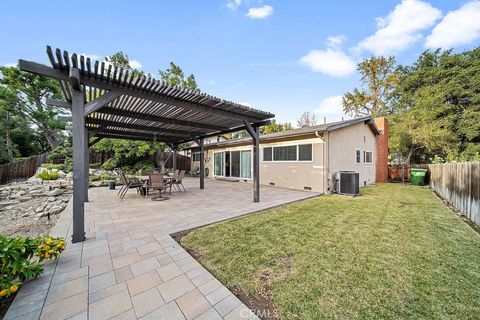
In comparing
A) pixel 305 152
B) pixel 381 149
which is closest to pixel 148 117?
pixel 305 152

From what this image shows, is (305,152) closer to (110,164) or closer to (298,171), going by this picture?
(298,171)

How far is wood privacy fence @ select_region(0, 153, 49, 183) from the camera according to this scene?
41.5ft

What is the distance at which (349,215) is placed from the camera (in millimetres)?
4805

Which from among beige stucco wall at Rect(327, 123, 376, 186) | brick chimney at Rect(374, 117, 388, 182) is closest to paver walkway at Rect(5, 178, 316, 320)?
beige stucco wall at Rect(327, 123, 376, 186)

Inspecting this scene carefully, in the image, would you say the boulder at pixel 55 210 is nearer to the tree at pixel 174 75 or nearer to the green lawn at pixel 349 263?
A: the green lawn at pixel 349 263

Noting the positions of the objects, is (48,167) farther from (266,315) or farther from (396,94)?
(396,94)

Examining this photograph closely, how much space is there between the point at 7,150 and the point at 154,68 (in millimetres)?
15131

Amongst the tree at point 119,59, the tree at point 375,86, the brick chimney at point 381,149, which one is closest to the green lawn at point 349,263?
the brick chimney at point 381,149

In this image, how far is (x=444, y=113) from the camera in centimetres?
1638

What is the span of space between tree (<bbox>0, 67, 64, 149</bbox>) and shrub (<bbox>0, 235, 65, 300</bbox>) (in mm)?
20495

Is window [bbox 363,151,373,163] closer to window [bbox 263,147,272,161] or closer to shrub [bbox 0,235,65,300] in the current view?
window [bbox 263,147,272,161]

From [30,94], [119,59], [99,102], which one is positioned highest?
[119,59]
